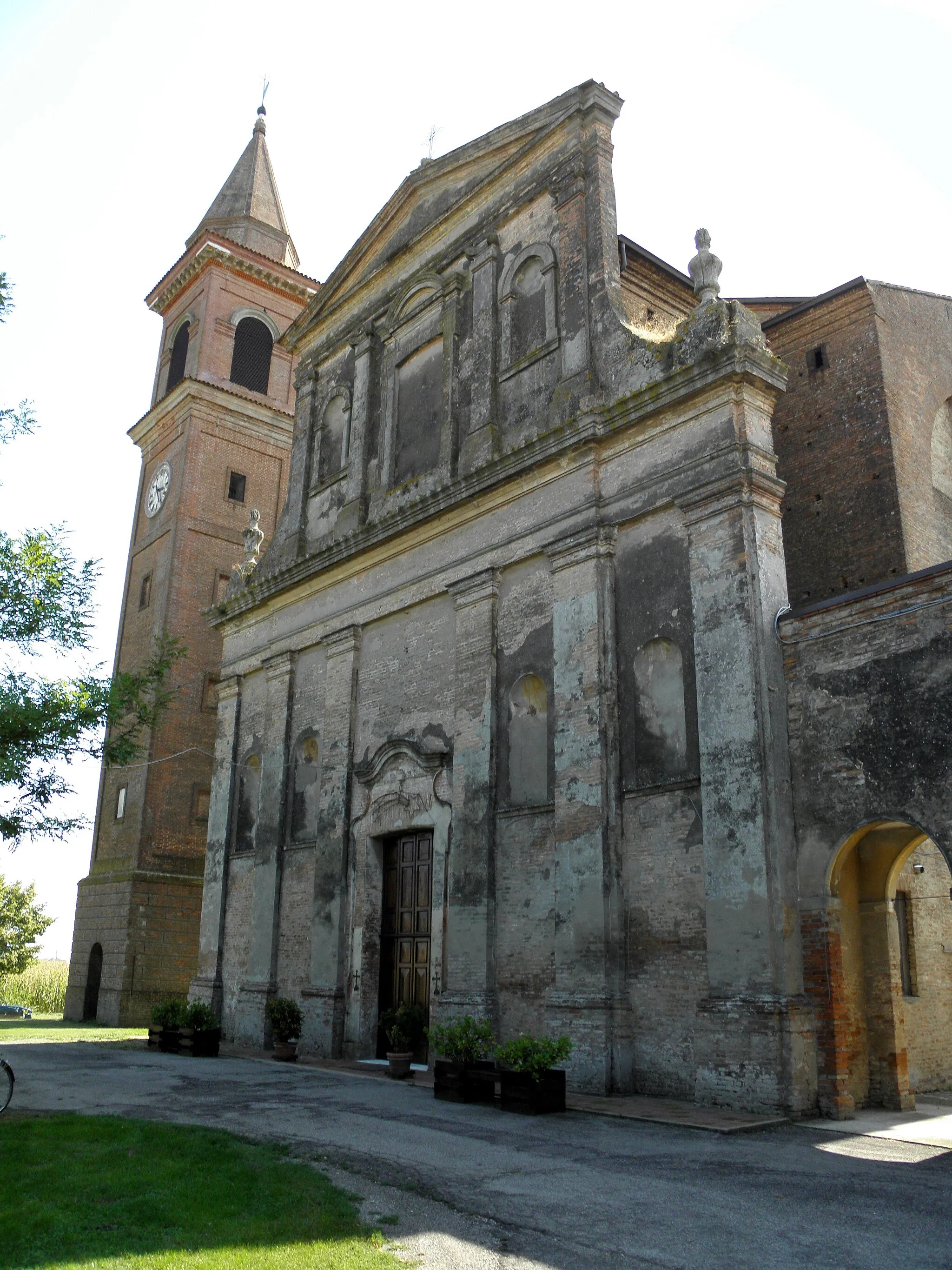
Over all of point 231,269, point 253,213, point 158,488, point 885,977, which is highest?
point 253,213

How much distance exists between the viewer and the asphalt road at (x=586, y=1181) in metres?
5.58

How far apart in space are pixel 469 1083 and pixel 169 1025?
7377mm

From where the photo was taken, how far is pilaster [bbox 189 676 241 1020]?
1927 centimetres

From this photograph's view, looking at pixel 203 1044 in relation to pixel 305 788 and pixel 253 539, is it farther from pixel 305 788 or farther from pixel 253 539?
pixel 253 539

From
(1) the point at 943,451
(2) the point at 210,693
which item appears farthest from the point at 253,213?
(1) the point at 943,451

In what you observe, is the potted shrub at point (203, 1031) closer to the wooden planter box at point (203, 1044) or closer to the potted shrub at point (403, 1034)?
the wooden planter box at point (203, 1044)

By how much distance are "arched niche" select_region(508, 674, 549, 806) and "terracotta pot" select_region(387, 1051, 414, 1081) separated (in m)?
3.62

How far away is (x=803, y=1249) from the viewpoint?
557cm

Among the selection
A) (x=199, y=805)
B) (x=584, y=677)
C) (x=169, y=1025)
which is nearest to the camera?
(x=584, y=677)

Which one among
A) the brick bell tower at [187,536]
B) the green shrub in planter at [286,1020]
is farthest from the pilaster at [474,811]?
the brick bell tower at [187,536]

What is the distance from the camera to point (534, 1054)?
1048 centimetres

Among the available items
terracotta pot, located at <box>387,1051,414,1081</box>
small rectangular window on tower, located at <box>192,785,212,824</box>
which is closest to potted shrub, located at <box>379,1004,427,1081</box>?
terracotta pot, located at <box>387,1051,414,1081</box>

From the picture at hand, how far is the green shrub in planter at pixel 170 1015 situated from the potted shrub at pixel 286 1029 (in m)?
1.67

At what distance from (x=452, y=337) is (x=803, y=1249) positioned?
1489 centimetres
